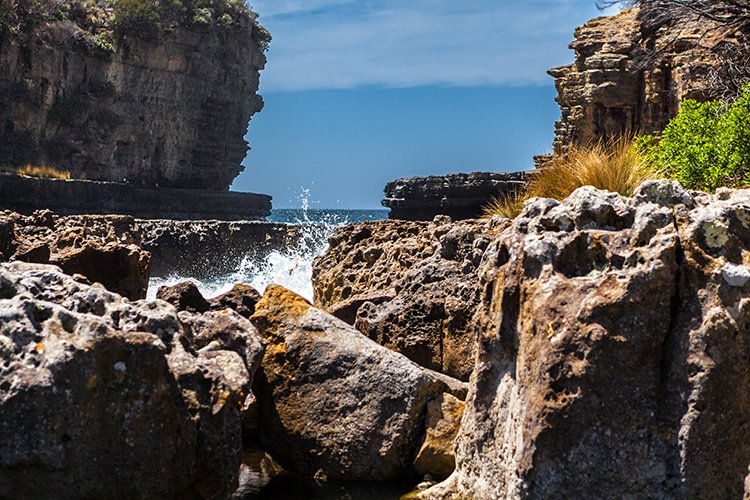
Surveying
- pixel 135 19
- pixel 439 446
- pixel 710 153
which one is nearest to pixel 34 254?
pixel 439 446

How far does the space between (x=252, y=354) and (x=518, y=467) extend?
1.63 meters

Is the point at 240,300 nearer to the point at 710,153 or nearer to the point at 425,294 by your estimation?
the point at 425,294

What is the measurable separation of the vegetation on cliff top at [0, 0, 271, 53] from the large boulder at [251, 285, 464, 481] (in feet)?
145

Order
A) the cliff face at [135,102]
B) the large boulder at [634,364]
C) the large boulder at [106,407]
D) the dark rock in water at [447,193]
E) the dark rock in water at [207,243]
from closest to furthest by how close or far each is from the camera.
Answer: the large boulder at [634,364] < the large boulder at [106,407] < the dark rock in water at [447,193] < the dark rock in water at [207,243] < the cliff face at [135,102]

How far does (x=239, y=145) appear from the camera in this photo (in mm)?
63438

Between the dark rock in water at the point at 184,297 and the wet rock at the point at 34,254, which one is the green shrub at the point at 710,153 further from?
the wet rock at the point at 34,254

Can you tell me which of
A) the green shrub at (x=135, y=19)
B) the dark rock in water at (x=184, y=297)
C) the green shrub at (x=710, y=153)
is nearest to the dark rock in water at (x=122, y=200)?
the green shrub at (x=135, y=19)

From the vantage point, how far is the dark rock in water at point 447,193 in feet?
73.3

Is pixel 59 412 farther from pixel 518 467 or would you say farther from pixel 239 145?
pixel 239 145

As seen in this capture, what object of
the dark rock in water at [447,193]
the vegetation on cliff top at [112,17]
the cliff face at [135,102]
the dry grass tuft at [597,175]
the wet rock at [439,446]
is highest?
the vegetation on cliff top at [112,17]

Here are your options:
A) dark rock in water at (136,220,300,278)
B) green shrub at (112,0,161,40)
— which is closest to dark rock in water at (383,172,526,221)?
dark rock in water at (136,220,300,278)

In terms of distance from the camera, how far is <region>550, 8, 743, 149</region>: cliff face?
16.0m

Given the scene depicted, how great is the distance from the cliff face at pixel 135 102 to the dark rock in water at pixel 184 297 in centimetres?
4276

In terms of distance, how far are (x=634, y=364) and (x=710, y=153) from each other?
18.8ft
